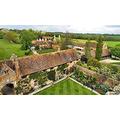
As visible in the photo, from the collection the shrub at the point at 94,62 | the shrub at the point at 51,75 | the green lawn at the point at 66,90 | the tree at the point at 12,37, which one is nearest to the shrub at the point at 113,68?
the shrub at the point at 94,62

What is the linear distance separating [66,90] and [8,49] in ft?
3.68

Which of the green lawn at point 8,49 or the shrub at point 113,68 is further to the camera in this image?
the shrub at point 113,68

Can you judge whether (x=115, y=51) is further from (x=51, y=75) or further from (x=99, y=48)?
(x=51, y=75)

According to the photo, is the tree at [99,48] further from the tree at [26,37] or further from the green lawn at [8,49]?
the green lawn at [8,49]

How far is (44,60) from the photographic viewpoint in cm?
480

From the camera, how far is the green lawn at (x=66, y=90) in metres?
4.68

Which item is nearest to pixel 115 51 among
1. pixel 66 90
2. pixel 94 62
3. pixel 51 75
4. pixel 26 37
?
pixel 94 62

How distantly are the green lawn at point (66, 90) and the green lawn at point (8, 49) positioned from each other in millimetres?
727
